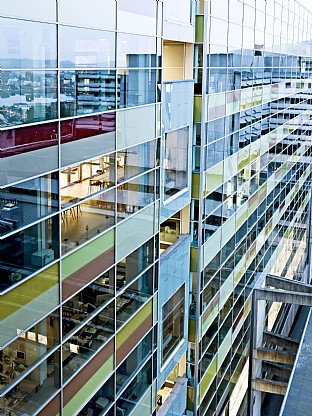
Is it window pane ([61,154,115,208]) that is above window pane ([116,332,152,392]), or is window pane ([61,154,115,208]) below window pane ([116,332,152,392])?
above

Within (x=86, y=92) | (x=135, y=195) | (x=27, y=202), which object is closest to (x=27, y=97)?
(x=27, y=202)

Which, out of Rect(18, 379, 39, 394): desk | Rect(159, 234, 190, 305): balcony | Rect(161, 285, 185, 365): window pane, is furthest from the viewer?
Rect(161, 285, 185, 365): window pane

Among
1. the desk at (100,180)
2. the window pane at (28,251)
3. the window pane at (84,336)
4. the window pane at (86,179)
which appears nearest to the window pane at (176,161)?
the window pane at (86,179)

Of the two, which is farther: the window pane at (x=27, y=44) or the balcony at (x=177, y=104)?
the balcony at (x=177, y=104)

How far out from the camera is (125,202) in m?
17.7

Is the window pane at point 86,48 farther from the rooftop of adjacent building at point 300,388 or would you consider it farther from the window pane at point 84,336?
the rooftop of adjacent building at point 300,388

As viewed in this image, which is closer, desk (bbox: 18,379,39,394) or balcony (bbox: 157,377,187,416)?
desk (bbox: 18,379,39,394)

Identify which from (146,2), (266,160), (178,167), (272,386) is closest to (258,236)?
(266,160)

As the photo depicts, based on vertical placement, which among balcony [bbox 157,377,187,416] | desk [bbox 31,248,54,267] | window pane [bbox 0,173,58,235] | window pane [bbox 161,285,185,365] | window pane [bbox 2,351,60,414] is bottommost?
balcony [bbox 157,377,187,416]

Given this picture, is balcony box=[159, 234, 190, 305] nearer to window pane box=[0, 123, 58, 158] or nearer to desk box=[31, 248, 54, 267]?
desk box=[31, 248, 54, 267]

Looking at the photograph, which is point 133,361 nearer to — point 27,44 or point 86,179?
point 86,179

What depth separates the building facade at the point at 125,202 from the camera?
1255cm

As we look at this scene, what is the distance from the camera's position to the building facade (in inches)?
494

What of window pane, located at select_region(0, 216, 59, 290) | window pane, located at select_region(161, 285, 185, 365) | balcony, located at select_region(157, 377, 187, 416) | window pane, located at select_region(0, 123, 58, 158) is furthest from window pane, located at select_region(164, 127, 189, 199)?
window pane, located at select_region(0, 123, 58, 158)
